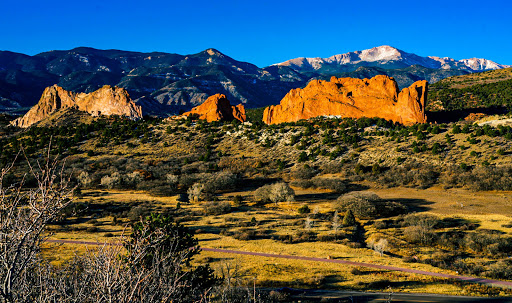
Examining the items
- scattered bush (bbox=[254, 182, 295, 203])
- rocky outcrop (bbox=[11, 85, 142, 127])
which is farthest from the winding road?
rocky outcrop (bbox=[11, 85, 142, 127])

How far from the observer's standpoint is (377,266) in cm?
2262

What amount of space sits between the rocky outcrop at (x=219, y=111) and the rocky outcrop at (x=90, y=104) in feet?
67.9

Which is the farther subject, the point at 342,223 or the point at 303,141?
the point at 303,141

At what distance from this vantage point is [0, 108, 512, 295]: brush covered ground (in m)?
23.5

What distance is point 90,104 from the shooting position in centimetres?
10181

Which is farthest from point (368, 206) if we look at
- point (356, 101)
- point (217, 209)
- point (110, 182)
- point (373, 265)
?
point (356, 101)

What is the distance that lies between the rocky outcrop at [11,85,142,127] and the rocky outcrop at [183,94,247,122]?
67.9 ft

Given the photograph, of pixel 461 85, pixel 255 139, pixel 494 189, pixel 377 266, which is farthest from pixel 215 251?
pixel 461 85

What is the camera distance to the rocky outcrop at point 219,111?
91.9 metres

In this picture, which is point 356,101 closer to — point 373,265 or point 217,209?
point 217,209

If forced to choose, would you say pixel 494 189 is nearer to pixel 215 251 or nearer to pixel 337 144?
pixel 337 144

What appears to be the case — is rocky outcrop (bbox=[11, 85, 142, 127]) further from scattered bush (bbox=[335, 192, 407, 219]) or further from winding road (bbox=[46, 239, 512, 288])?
winding road (bbox=[46, 239, 512, 288])

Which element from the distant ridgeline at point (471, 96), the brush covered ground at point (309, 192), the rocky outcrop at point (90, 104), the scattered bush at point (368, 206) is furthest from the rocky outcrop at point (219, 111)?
the distant ridgeline at point (471, 96)

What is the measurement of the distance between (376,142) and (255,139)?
2646cm
